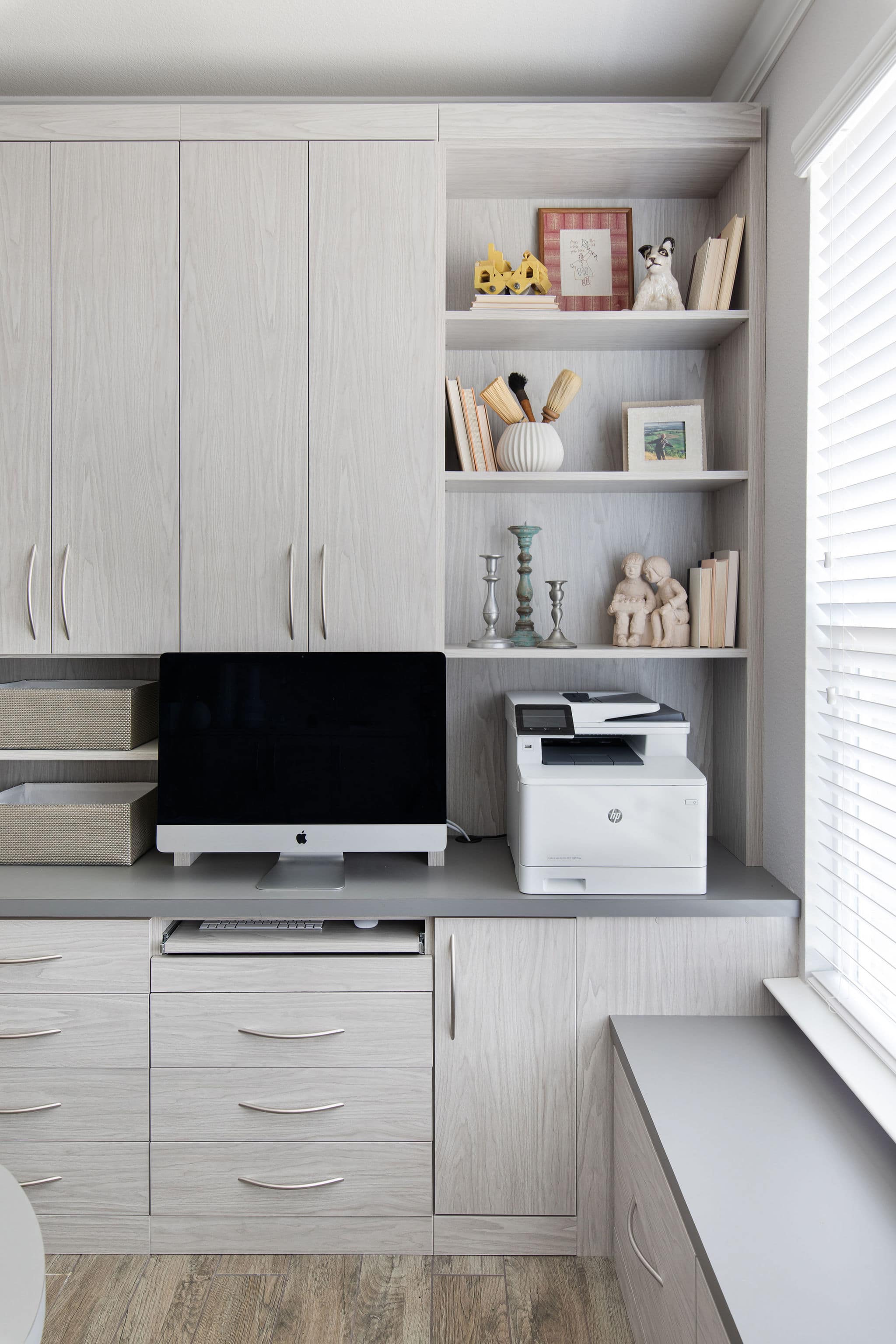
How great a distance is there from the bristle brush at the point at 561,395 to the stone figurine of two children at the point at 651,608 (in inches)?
16.4

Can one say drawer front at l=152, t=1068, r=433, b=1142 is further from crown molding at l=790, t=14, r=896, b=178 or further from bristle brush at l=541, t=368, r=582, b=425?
crown molding at l=790, t=14, r=896, b=178

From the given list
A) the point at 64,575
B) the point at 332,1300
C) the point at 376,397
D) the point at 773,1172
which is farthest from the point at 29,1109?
the point at 376,397

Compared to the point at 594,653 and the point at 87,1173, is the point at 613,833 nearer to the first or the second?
the point at 594,653

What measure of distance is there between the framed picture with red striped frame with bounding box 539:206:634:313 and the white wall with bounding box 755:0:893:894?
397 millimetres

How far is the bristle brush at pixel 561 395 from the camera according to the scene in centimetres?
215

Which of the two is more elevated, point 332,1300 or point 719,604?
point 719,604

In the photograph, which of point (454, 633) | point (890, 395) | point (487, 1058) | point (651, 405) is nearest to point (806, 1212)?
point (487, 1058)

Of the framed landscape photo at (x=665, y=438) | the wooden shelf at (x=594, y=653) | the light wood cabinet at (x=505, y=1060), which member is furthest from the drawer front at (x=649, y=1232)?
the framed landscape photo at (x=665, y=438)

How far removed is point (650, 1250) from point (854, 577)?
1.27m

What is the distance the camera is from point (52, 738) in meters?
2.09

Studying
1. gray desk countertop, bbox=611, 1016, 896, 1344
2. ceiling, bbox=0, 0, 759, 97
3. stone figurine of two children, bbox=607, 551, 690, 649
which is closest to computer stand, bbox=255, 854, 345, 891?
gray desk countertop, bbox=611, 1016, 896, 1344

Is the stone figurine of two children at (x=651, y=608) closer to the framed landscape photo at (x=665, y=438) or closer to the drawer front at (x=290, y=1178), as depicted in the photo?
the framed landscape photo at (x=665, y=438)

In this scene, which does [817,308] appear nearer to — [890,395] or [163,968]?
[890,395]

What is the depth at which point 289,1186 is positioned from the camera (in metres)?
1.85
